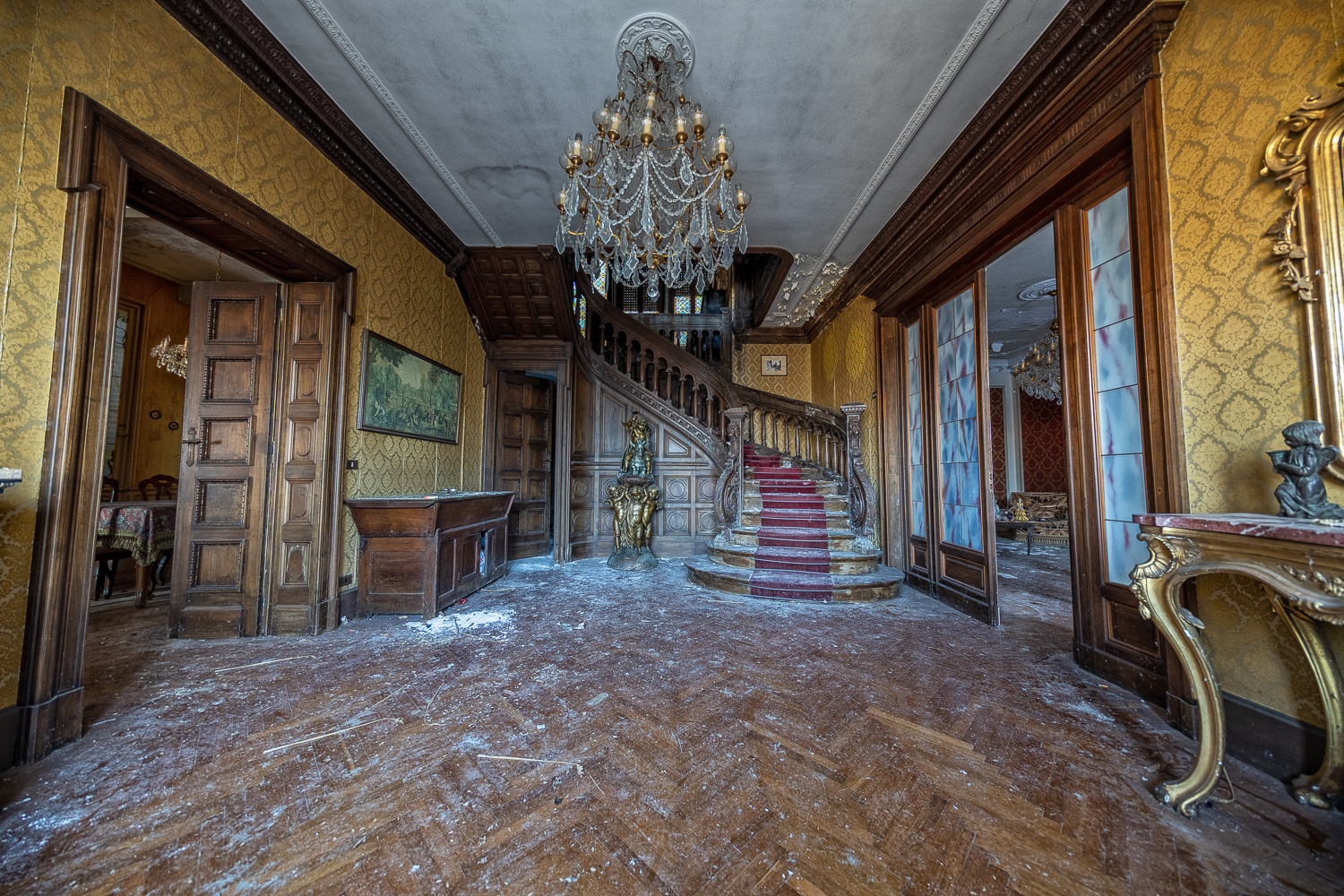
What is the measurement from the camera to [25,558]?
1844 millimetres

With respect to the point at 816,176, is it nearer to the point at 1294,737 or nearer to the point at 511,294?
the point at 511,294

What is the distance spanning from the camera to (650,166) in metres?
3.47

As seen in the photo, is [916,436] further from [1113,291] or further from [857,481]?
[1113,291]

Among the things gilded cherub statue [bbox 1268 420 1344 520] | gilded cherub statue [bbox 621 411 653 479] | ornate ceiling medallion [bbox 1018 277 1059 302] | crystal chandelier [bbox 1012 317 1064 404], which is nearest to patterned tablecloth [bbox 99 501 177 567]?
gilded cherub statue [bbox 621 411 653 479]

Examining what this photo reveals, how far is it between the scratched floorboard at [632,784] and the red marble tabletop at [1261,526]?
2.88 feet

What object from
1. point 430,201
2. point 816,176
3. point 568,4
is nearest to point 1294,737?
point 816,176

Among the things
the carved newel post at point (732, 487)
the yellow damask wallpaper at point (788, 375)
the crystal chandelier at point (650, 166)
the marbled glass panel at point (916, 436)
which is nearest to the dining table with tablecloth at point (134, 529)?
the crystal chandelier at point (650, 166)

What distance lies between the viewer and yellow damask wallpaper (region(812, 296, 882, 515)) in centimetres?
529

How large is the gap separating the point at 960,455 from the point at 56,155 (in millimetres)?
5525

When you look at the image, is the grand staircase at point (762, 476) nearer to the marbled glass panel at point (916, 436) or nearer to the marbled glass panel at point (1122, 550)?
the marbled glass panel at point (916, 436)

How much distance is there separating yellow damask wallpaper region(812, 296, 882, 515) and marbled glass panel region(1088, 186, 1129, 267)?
248 cm

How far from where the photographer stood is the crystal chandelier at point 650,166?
2852 millimetres

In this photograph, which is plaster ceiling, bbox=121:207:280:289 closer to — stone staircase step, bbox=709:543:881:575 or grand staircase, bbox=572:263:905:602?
grand staircase, bbox=572:263:905:602

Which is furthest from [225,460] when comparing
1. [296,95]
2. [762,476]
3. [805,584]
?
[762,476]
